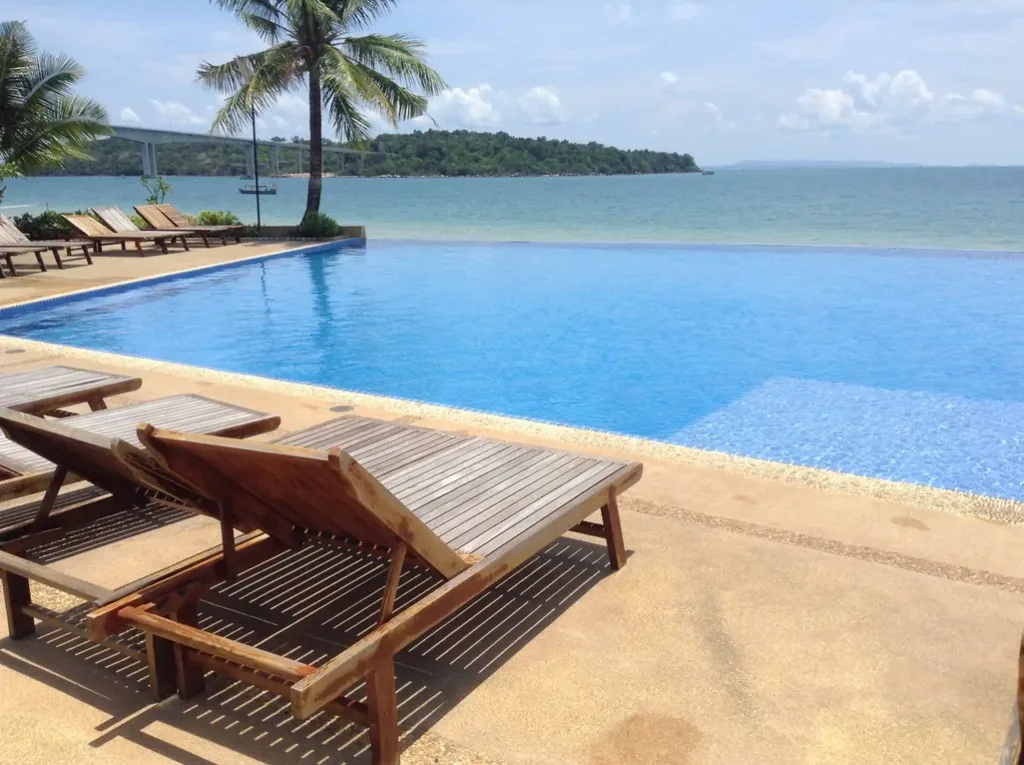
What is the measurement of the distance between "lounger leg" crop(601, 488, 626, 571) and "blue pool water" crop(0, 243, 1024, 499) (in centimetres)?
363

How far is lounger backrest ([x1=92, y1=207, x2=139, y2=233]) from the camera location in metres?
18.8

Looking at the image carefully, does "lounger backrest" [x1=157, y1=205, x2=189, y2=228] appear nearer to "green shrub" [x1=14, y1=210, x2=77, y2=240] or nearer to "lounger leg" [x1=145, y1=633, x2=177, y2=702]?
"green shrub" [x1=14, y1=210, x2=77, y2=240]

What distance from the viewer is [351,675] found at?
2342mm

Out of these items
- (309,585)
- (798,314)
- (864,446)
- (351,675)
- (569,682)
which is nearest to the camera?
(351,675)

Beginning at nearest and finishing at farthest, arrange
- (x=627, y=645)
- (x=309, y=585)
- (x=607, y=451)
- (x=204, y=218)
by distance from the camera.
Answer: (x=627, y=645) → (x=309, y=585) → (x=607, y=451) → (x=204, y=218)

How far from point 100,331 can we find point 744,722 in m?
11.1

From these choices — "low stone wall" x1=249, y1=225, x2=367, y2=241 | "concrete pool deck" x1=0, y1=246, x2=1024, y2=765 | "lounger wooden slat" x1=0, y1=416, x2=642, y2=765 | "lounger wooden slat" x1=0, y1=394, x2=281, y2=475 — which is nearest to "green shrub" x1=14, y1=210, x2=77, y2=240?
"low stone wall" x1=249, y1=225, x2=367, y2=241

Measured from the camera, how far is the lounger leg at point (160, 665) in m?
2.77

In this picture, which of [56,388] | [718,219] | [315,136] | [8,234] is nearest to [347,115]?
[315,136]

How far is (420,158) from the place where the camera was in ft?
302

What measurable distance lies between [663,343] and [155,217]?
1336 cm

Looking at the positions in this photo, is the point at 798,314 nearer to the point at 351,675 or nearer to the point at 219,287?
the point at 219,287

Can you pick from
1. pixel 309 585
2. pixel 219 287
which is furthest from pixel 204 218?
pixel 309 585

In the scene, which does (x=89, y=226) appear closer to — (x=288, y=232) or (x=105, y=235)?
(x=105, y=235)
